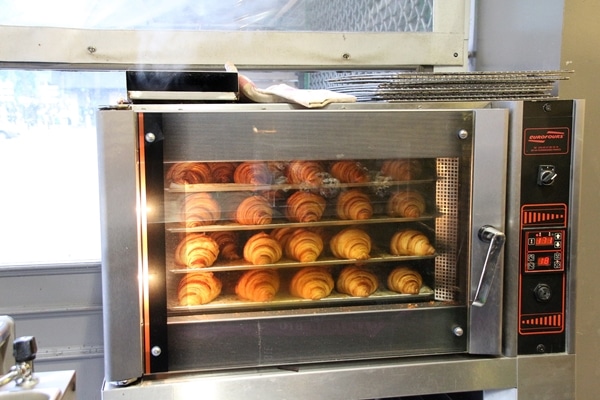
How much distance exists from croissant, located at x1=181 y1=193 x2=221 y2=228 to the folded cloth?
0.25 meters

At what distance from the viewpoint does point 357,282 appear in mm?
1274

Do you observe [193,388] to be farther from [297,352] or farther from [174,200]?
[174,200]

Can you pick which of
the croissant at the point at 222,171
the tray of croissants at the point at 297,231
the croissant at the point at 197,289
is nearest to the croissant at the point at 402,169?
the tray of croissants at the point at 297,231

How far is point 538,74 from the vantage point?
1.30 meters

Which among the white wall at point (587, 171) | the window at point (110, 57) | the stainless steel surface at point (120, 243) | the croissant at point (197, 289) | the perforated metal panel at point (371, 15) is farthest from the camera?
the perforated metal panel at point (371, 15)

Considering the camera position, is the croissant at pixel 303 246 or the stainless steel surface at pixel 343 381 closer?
the stainless steel surface at pixel 343 381

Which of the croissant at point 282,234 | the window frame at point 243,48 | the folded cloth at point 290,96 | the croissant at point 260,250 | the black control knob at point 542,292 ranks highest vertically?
the window frame at point 243,48

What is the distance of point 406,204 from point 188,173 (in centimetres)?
47

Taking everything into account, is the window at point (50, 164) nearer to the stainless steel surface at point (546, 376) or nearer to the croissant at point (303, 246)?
the croissant at point (303, 246)

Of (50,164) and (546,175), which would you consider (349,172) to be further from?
(50,164)

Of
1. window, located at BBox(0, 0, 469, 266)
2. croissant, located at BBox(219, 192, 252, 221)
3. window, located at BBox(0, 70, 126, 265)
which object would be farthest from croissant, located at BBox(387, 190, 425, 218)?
window, located at BBox(0, 70, 126, 265)

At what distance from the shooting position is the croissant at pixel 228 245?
1217mm

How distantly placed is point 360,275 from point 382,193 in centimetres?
19

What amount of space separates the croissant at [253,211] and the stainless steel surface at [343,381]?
31 cm
